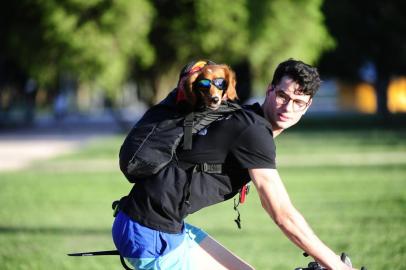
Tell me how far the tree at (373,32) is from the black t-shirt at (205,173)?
39.0 metres

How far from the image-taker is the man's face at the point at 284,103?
3.73 meters

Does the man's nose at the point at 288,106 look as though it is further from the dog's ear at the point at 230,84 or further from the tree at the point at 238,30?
the tree at the point at 238,30

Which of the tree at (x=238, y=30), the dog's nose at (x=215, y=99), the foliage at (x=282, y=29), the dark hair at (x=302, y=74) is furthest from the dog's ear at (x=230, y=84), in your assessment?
the foliage at (x=282, y=29)

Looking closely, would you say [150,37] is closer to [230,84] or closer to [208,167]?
[230,84]

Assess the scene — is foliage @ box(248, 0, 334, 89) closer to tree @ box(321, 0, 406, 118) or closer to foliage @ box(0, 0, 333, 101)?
foliage @ box(0, 0, 333, 101)

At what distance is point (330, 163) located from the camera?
21.0 metres

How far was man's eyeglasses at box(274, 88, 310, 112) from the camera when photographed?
375 cm

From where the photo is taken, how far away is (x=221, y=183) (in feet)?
12.3

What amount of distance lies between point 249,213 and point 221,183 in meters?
8.96

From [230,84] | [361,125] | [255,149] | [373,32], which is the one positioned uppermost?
[230,84]

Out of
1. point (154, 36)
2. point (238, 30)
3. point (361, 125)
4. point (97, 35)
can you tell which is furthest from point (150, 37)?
point (361, 125)

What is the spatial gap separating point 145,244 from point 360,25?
1674 inches

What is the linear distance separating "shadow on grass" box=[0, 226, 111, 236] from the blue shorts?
22.8 feet

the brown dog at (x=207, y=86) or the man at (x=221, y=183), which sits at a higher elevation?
the brown dog at (x=207, y=86)
